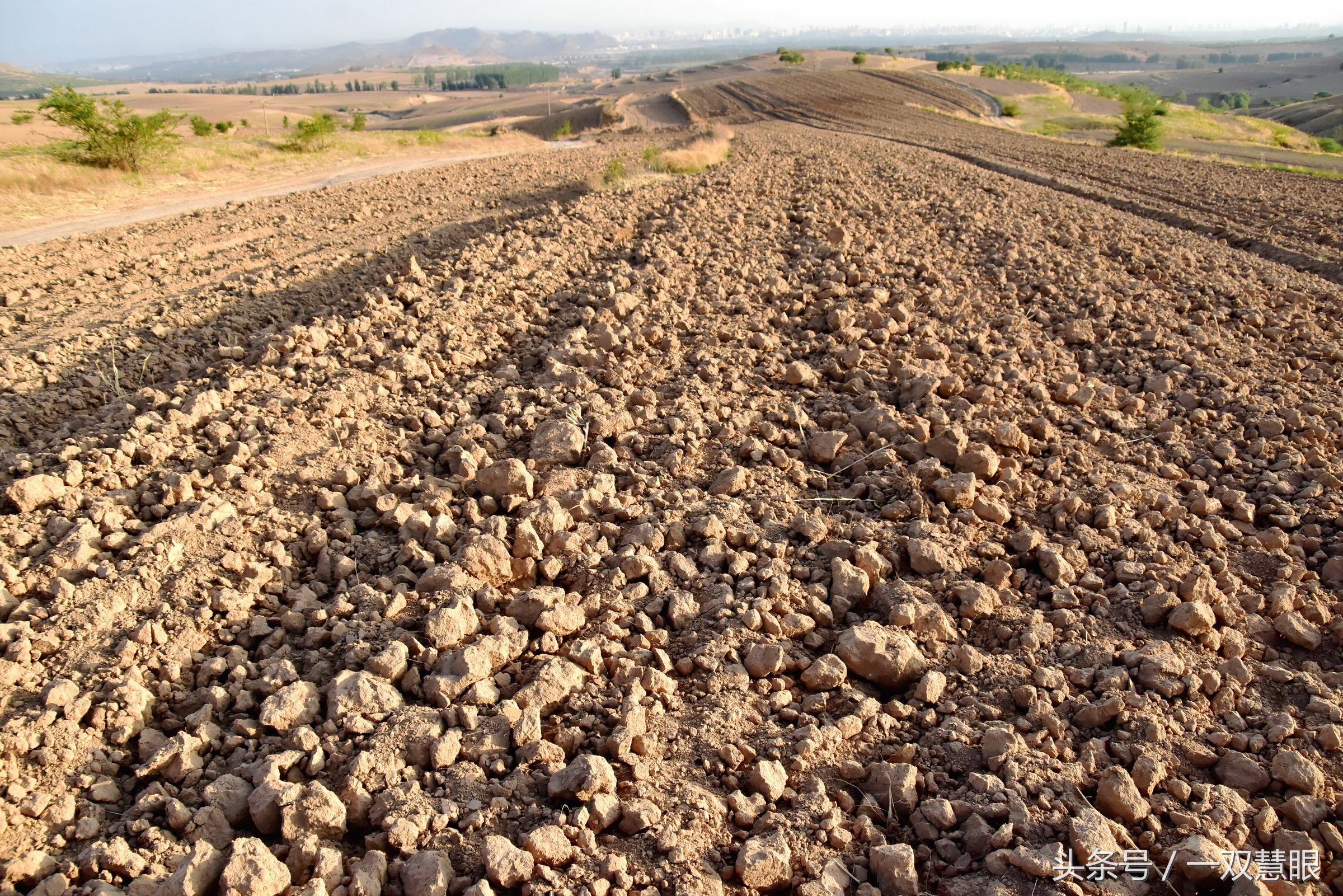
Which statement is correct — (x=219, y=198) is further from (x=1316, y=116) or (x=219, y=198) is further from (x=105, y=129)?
(x=1316, y=116)

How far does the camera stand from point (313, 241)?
34.9 feet

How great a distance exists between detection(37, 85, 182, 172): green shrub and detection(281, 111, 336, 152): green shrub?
6327 millimetres

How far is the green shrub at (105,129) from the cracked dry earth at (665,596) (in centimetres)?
1574

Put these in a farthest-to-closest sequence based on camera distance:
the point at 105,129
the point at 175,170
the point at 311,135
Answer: the point at 311,135 < the point at 175,170 < the point at 105,129

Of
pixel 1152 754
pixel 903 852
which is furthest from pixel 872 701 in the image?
pixel 1152 754

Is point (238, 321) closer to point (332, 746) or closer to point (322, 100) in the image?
point (332, 746)

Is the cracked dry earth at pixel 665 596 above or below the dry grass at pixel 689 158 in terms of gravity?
below

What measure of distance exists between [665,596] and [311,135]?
28384 millimetres

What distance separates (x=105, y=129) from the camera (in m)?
18.8

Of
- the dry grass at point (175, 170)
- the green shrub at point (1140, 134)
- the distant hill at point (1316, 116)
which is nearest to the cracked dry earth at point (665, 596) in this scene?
the dry grass at point (175, 170)

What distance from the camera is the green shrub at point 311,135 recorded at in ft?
85.0

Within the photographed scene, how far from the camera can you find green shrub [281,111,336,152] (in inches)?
1021

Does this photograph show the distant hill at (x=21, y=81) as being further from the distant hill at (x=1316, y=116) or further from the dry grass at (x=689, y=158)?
the distant hill at (x=1316, y=116)

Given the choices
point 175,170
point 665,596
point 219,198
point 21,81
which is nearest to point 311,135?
point 175,170
